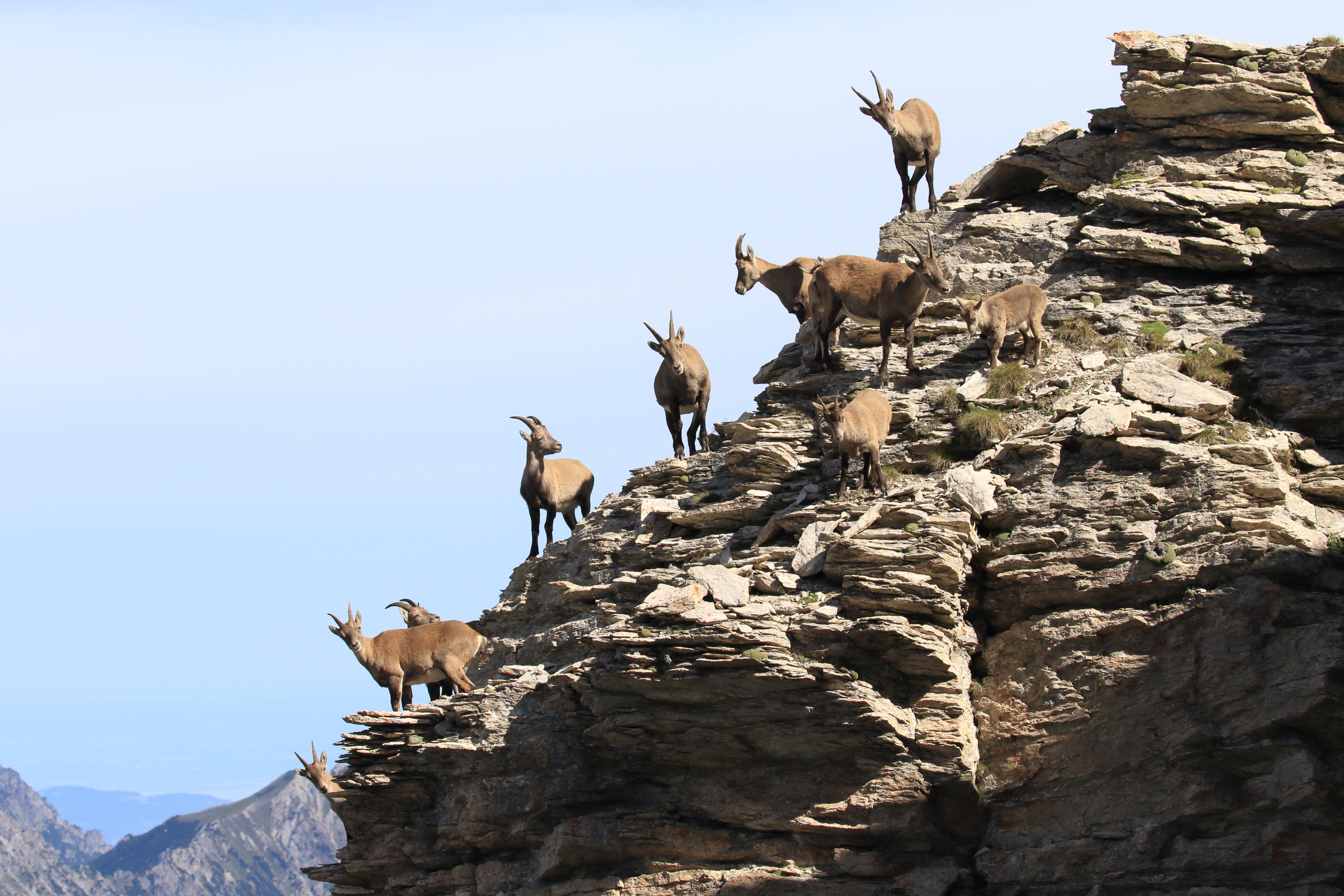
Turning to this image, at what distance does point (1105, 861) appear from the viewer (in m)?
13.8

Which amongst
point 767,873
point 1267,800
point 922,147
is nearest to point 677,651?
point 767,873

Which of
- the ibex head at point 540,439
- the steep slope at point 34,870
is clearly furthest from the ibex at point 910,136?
the steep slope at point 34,870

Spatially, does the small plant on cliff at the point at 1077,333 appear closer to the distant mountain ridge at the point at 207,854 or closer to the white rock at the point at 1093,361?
the white rock at the point at 1093,361

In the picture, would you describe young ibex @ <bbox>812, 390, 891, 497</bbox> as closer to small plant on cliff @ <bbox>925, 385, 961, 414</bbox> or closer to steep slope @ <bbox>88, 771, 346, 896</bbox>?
small plant on cliff @ <bbox>925, 385, 961, 414</bbox>

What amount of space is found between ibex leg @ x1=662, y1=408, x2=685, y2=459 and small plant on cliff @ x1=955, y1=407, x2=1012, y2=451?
530 cm

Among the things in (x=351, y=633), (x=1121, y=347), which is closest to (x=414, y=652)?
(x=351, y=633)

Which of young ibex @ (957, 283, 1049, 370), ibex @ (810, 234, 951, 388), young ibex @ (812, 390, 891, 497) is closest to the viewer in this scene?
young ibex @ (812, 390, 891, 497)

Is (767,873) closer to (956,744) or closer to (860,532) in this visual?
(956,744)

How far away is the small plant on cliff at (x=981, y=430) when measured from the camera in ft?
56.3

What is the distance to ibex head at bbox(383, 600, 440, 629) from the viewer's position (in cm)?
2134

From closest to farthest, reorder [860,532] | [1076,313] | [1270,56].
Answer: [860,532] < [1076,313] < [1270,56]

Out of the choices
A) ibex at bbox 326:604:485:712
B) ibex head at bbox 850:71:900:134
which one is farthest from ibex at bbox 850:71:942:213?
A: ibex at bbox 326:604:485:712

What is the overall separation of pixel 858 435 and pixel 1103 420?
2934 millimetres

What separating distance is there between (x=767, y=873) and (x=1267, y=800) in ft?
16.8
